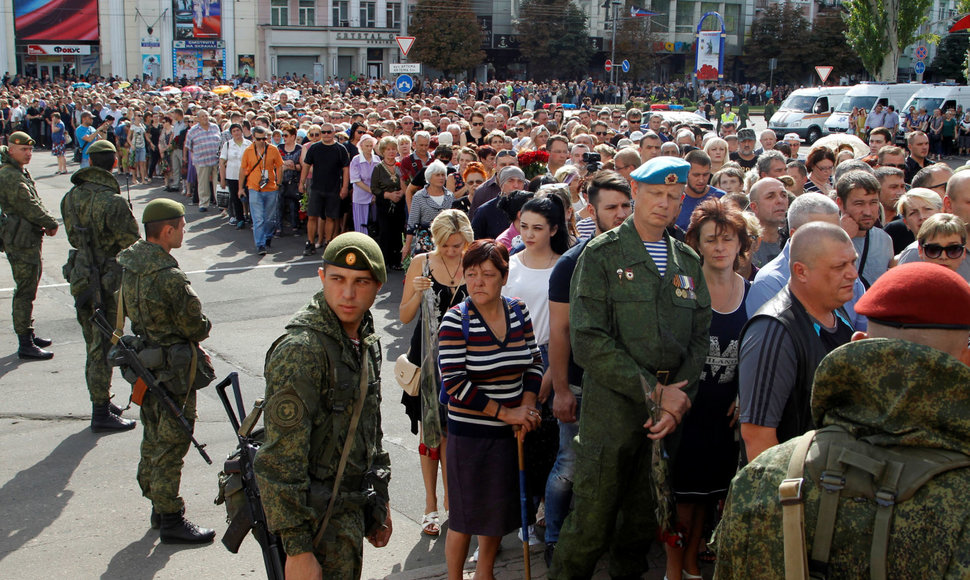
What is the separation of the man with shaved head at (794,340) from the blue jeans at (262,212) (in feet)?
36.8

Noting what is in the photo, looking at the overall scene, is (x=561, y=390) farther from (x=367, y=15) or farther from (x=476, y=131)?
(x=367, y=15)

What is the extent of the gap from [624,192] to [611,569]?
224 centimetres

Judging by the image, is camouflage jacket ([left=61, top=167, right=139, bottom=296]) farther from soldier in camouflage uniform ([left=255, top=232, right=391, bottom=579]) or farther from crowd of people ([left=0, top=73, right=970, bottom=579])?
soldier in camouflage uniform ([left=255, top=232, right=391, bottom=579])

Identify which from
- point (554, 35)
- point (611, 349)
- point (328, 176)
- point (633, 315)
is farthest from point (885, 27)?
point (611, 349)

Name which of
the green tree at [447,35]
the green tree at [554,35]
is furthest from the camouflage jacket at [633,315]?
the green tree at [554,35]

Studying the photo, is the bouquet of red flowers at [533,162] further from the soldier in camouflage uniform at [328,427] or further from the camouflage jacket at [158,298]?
the soldier in camouflage uniform at [328,427]

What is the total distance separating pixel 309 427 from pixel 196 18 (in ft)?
220

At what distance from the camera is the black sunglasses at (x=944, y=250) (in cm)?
491

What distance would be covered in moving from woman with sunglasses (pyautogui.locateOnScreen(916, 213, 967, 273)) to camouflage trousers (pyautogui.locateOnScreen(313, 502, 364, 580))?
3580 mm

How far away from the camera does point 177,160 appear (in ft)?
65.2

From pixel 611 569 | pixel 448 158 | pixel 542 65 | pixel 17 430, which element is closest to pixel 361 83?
pixel 542 65

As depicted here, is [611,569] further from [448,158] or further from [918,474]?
[448,158]

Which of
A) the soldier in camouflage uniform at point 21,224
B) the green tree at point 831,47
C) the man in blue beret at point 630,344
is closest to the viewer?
the man in blue beret at point 630,344

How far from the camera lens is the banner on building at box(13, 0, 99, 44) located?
5994 cm
